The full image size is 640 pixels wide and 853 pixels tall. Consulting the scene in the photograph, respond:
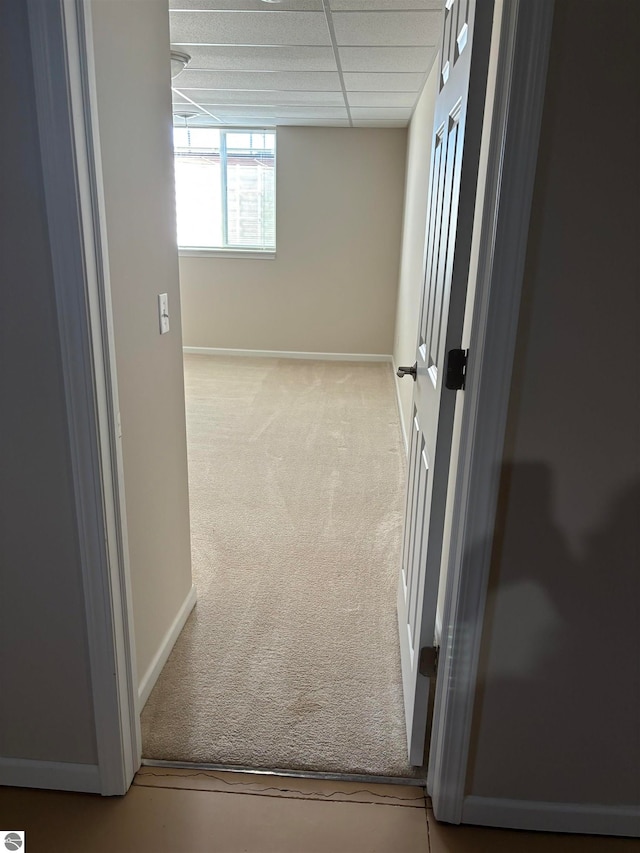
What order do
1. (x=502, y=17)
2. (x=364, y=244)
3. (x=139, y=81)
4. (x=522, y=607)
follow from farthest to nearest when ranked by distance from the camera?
(x=364, y=244)
(x=139, y=81)
(x=522, y=607)
(x=502, y=17)

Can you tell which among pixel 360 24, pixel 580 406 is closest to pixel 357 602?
pixel 580 406

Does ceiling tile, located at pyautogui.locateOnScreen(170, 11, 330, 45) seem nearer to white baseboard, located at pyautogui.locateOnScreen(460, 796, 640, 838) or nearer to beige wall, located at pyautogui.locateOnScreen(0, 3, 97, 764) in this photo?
beige wall, located at pyautogui.locateOnScreen(0, 3, 97, 764)

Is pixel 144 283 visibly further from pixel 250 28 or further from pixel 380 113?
pixel 380 113

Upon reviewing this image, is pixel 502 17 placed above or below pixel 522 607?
above

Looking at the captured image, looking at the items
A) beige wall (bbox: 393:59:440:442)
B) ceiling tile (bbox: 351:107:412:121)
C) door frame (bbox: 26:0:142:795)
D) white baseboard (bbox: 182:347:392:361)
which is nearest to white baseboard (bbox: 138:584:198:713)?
door frame (bbox: 26:0:142:795)

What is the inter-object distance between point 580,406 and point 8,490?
1.31 meters

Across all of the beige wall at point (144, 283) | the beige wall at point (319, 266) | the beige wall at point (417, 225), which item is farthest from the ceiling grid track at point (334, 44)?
the beige wall at point (319, 266)

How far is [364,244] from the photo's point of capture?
6.47 metres

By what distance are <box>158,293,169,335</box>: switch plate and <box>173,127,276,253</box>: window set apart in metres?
4.88

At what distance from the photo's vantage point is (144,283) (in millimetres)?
1791

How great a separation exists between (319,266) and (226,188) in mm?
1323

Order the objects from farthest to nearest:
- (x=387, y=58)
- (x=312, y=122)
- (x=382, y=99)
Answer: (x=312, y=122) < (x=382, y=99) < (x=387, y=58)

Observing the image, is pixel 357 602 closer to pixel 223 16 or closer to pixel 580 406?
pixel 580 406

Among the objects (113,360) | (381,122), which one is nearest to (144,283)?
(113,360)
